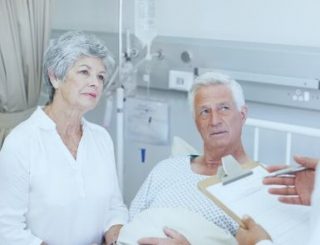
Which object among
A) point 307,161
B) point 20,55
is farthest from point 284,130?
point 20,55

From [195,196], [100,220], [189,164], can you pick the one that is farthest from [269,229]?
[100,220]

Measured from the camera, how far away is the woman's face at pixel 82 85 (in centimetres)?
209

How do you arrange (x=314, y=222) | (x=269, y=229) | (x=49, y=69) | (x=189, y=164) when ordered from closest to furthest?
(x=314, y=222) → (x=269, y=229) → (x=49, y=69) → (x=189, y=164)

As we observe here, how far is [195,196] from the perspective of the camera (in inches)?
83.6

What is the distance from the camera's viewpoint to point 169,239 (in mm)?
1914

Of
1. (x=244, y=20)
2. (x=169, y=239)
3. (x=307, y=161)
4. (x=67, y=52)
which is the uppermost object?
(x=244, y=20)

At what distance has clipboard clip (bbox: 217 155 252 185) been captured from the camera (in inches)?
67.1

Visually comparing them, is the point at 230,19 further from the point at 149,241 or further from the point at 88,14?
the point at 149,241

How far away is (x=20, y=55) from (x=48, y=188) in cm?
92

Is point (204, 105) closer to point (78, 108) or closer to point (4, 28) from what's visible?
point (78, 108)

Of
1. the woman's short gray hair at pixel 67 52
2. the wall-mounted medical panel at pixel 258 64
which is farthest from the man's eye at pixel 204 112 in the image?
the woman's short gray hair at pixel 67 52

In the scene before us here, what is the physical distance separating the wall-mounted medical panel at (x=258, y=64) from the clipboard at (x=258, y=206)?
0.63m

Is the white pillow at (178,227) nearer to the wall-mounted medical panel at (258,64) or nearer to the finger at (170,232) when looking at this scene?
the finger at (170,232)

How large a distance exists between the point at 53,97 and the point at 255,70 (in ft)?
2.97
